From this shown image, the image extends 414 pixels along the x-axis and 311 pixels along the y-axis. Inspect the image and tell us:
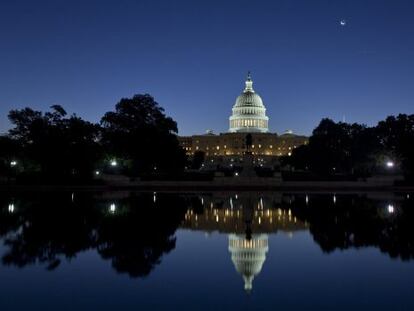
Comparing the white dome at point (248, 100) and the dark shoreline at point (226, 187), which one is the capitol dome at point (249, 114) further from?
the dark shoreline at point (226, 187)

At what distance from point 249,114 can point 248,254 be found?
476 ft

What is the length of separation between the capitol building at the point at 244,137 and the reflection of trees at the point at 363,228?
418 ft

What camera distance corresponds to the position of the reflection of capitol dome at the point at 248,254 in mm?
11883

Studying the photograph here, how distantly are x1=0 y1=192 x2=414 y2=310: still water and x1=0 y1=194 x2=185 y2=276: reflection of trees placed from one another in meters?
0.03

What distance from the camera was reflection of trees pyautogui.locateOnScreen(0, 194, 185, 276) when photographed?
531 inches

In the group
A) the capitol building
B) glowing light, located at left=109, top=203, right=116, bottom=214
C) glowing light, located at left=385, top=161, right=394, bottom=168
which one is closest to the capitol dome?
the capitol building

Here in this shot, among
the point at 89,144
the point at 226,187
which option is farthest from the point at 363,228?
the point at 89,144

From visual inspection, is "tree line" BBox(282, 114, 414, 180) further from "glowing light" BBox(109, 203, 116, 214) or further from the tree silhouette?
"glowing light" BBox(109, 203, 116, 214)

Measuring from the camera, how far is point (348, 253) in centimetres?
1436

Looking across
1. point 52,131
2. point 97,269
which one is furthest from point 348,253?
point 52,131

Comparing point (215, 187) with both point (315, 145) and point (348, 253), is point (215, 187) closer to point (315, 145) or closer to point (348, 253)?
point (315, 145)

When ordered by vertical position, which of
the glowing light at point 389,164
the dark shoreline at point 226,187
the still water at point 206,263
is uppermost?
the glowing light at point 389,164

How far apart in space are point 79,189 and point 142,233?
31.6 meters

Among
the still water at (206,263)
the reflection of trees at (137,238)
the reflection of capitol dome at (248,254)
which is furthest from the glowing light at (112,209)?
the reflection of capitol dome at (248,254)
